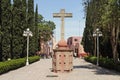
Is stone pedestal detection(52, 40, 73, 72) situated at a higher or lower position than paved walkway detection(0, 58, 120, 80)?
higher

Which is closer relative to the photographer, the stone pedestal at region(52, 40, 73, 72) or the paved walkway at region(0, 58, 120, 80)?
the paved walkway at region(0, 58, 120, 80)

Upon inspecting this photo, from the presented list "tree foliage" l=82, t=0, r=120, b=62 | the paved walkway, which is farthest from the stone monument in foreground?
"tree foliage" l=82, t=0, r=120, b=62

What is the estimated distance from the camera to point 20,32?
55188 mm

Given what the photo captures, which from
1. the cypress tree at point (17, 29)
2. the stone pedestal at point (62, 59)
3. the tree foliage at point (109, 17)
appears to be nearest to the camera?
the tree foliage at point (109, 17)

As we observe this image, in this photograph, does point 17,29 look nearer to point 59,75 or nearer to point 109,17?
point 109,17

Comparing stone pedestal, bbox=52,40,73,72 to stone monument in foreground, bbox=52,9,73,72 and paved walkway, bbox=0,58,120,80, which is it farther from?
paved walkway, bbox=0,58,120,80

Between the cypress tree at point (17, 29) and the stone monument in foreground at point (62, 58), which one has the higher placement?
the cypress tree at point (17, 29)

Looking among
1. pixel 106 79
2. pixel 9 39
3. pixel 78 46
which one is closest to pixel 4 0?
pixel 9 39

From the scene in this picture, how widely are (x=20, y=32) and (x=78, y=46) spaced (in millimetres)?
88841

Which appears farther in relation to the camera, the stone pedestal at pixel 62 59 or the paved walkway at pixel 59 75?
the stone pedestal at pixel 62 59

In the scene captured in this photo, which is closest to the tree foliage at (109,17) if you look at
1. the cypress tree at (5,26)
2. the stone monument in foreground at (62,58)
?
the stone monument in foreground at (62,58)

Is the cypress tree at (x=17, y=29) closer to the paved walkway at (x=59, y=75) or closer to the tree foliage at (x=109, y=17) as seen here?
the tree foliage at (x=109, y=17)

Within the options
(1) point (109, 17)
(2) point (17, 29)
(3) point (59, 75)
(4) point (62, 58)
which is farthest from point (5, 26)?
Result: (3) point (59, 75)

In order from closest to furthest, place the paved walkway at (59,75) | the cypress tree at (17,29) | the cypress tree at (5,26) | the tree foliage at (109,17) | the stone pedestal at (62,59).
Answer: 1. the paved walkway at (59,75)
2. the tree foliage at (109,17)
3. the stone pedestal at (62,59)
4. the cypress tree at (5,26)
5. the cypress tree at (17,29)
